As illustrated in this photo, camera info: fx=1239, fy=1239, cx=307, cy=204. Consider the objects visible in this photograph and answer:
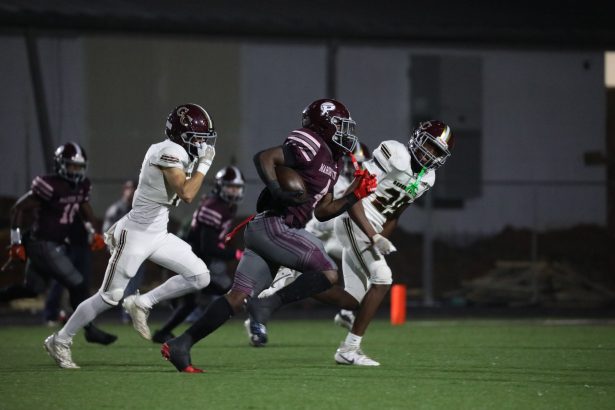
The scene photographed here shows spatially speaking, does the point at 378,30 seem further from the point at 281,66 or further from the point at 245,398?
the point at 245,398

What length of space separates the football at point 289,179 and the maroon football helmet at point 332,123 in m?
0.43

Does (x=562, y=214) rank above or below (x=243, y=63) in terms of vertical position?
below

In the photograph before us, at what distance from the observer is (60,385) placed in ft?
26.2

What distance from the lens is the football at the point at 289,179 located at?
8.47m

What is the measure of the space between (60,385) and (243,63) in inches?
576

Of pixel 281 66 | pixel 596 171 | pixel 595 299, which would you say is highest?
pixel 281 66

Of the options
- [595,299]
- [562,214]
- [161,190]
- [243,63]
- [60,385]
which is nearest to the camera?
[60,385]

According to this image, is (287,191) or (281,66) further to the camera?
(281,66)

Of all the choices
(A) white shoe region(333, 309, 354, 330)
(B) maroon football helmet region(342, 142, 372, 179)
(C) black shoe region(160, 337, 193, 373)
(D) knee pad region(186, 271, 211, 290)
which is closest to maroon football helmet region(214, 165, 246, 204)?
(B) maroon football helmet region(342, 142, 372, 179)

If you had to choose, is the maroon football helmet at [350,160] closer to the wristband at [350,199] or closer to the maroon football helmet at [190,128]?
the maroon football helmet at [190,128]

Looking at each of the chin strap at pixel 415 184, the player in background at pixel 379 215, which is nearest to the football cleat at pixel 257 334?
the player in background at pixel 379 215

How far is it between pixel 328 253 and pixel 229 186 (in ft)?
4.32

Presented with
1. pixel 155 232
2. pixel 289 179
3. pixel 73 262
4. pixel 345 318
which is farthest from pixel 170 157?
pixel 73 262

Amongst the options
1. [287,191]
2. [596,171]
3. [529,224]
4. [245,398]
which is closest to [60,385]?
[245,398]
